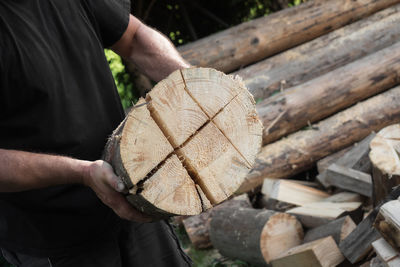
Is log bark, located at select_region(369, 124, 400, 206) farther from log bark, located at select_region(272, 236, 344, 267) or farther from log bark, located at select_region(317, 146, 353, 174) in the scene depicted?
log bark, located at select_region(317, 146, 353, 174)

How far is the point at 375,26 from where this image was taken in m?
6.10

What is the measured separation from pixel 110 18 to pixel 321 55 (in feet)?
12.6

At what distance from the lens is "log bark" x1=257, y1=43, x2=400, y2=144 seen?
16.4 feet

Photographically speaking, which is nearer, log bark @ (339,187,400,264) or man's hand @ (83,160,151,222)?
man's hand @ (83,160,151,222)

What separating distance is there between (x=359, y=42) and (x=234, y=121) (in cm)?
431

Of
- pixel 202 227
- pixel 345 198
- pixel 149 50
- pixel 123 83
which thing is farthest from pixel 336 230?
pixel 123 83

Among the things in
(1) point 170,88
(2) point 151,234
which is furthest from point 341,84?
(1) point 170,88

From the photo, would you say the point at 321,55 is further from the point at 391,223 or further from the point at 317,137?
the point at 391,223

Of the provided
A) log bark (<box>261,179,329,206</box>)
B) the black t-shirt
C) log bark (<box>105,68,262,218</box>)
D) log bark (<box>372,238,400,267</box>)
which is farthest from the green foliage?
log bark (<box>105,68,262,218</box>)

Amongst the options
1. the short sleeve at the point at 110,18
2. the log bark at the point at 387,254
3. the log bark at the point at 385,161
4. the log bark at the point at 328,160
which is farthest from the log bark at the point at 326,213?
the short sleeve at the point at 110,18

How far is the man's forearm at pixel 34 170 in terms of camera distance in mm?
1883

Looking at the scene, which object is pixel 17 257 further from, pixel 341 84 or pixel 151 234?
pixel 341 84

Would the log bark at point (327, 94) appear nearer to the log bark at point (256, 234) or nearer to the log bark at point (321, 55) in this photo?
the log bark at point (321, 55)

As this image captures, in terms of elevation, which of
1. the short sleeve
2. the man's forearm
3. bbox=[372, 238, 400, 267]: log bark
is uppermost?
the short sleeve
